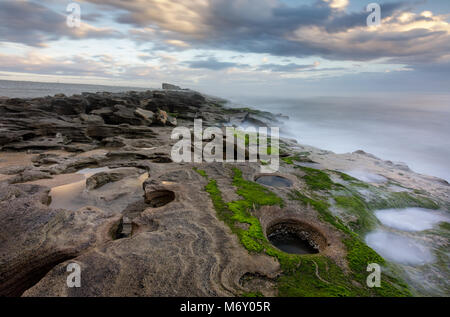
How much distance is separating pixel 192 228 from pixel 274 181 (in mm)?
6669

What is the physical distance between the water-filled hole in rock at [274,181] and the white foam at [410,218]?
168 inches

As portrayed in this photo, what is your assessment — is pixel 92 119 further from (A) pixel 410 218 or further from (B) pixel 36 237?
(A) pixel 410 218

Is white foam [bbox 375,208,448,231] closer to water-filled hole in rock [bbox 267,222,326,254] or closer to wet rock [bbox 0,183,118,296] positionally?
water-filled hole in rock [bbox 267,222,326,254]

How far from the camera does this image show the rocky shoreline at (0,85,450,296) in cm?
491

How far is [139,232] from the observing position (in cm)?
650

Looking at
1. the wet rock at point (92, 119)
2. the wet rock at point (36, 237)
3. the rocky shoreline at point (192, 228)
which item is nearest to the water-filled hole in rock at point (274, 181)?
the rocky shoreline at point (192, 228)

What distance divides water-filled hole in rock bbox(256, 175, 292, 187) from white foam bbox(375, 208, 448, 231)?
426cm

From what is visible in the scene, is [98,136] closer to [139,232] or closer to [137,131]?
[137,131]

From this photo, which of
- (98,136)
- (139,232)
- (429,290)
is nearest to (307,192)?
(429,290)

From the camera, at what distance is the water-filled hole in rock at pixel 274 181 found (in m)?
11.7

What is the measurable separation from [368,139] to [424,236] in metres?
29.1

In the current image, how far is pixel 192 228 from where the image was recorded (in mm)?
6699
